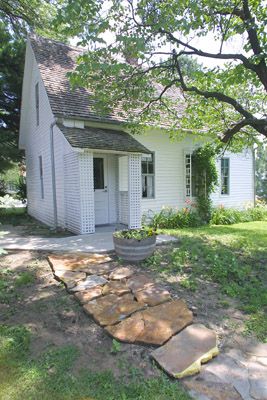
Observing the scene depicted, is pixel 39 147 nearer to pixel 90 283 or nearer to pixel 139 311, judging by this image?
pixel 90 283

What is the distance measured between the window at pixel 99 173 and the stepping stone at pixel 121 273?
5101mm

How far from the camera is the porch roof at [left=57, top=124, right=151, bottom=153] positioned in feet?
26.6

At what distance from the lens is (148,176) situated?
1134cm

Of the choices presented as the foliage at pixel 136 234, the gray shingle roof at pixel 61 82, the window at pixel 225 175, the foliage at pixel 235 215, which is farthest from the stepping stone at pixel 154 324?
the window at pixel 225 175

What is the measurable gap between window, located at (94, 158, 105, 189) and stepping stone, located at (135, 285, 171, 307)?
19.7ft

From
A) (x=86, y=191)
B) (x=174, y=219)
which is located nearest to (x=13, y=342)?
(x=86, y=191)

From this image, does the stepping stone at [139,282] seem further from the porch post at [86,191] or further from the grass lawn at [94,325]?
the porch post at [86,191]

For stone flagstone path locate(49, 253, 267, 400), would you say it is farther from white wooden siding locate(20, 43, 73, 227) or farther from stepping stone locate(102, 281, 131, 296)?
white wooden siding locate(20, 43, 73, 227)

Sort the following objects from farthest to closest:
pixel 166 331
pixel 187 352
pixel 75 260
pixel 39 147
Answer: pixel 39 147
pixel 75 260
pixel 166 331
pixel 187 352

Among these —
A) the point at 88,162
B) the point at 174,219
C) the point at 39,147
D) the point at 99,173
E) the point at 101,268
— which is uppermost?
the point at 39,147

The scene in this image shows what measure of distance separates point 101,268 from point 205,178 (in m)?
8.08

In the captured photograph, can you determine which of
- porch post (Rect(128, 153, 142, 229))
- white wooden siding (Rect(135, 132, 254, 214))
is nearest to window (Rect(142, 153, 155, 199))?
white wooden siding (Rect(135, 132, 254, 214))

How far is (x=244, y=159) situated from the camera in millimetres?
14758

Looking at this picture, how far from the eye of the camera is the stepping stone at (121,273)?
5.05 meters
